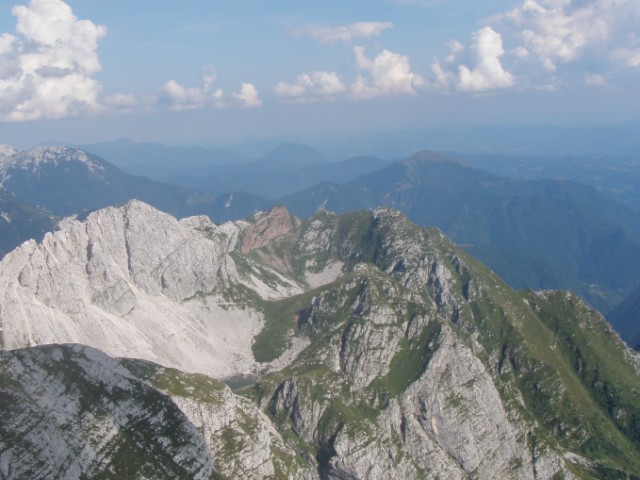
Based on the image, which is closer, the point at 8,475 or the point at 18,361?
the point at 8,475

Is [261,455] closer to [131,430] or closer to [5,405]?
[131,430]

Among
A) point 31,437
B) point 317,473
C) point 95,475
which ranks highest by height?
point 31,437

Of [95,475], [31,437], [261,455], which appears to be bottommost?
[261,455]

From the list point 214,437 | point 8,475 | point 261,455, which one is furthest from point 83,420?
point 261,455

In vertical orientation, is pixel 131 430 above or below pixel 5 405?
below

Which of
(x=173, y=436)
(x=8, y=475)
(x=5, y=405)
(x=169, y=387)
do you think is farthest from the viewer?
(x=169, y=387)

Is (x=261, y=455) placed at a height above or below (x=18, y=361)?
below

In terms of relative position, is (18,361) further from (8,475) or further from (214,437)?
(214,437)

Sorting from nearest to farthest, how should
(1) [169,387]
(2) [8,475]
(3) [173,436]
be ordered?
1. (2) [8,475]
2. (3) [173,436]
3. (1) [169,387]

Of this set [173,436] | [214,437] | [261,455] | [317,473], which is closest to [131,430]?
[173,436]
